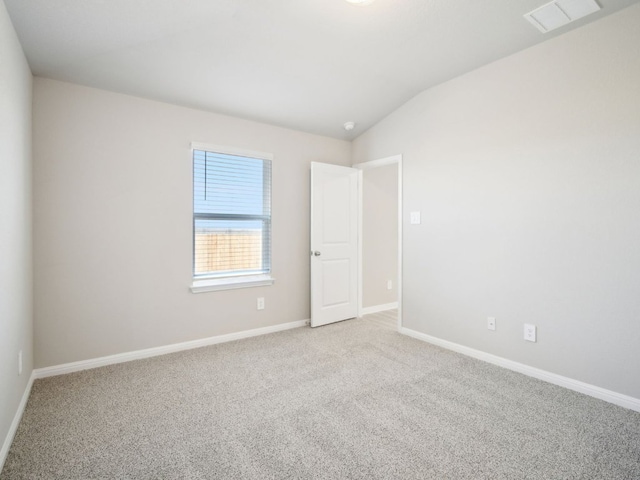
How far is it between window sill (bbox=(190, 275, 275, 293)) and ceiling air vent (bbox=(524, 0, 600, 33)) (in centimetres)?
311

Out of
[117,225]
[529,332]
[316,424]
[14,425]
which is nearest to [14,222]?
[117,225]

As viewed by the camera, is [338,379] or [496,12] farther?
[338,379]

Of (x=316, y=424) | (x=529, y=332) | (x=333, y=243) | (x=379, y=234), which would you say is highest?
(x=379, y=234)

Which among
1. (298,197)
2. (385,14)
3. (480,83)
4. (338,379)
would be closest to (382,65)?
(385,14)

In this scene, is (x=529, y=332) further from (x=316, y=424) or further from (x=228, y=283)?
(x=228, y=283)

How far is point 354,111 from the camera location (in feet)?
11.7

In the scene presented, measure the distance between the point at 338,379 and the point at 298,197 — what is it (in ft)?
6.86

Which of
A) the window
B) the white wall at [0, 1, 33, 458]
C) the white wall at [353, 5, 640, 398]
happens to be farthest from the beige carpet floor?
the window

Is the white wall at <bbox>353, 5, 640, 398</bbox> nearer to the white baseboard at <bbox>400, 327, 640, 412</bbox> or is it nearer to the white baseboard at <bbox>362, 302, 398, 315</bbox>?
the white baseboard at <bbox>400, 327, 640, 412</bbox>

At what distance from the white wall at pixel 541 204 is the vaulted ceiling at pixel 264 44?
273mm

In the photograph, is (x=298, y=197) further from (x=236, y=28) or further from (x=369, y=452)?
(x=369, y=452)

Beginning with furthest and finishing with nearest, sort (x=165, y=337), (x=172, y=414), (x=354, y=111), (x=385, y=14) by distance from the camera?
(x=354, y=111), (x=165, y=337), (x=385, y=14), (x=172, y=414)

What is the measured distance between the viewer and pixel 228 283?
333 centimetres

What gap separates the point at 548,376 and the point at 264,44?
3271 millimetres
